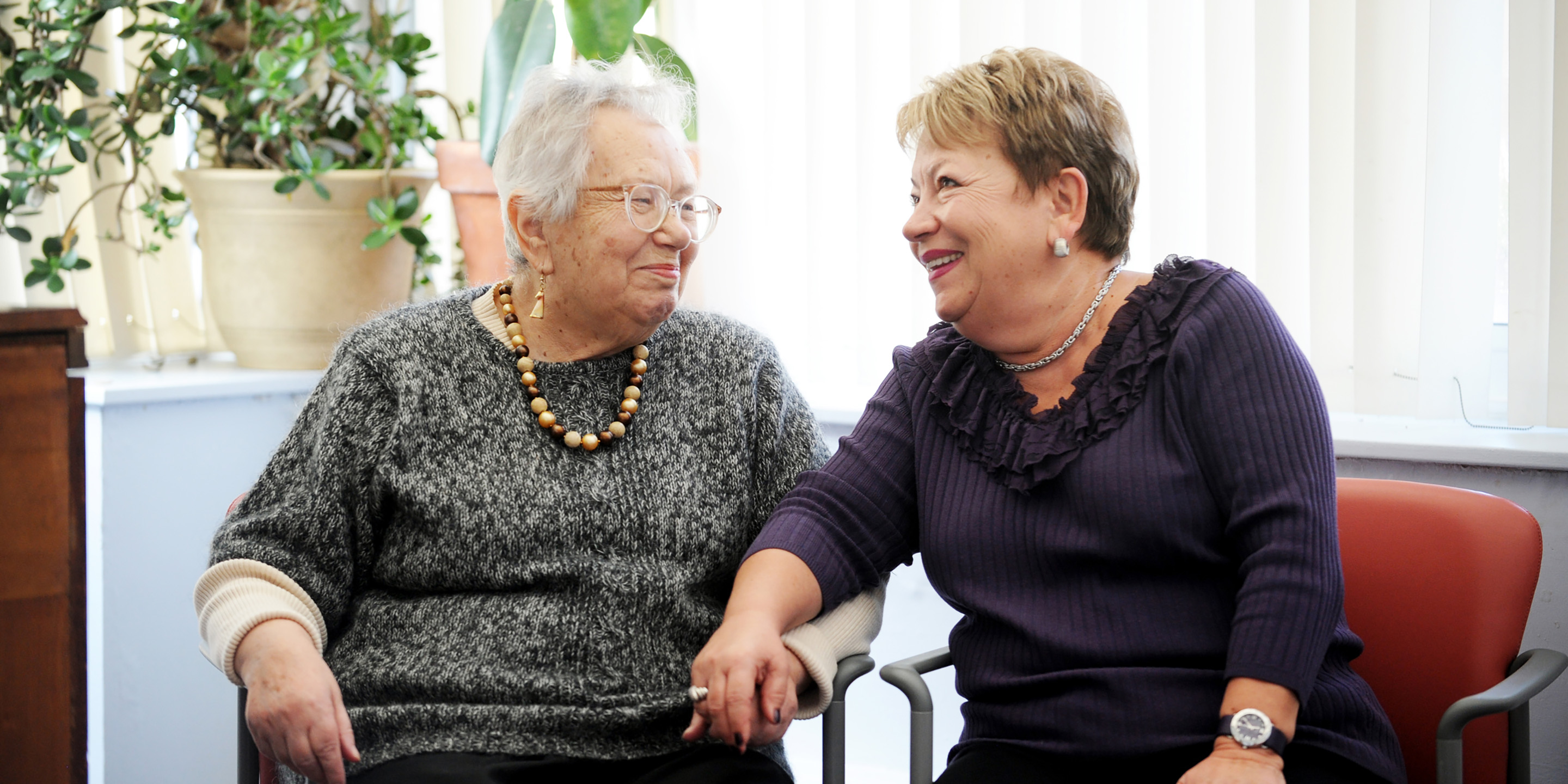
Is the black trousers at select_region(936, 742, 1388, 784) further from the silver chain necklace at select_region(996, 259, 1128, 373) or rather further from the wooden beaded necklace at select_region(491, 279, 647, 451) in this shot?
the wooden beaded necklace at select_region(491, 279, 647, 451)

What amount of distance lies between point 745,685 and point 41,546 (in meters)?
0.94

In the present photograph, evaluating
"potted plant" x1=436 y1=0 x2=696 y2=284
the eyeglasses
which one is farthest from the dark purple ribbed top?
"potted plant" x1=436 y1=0 x2=696 y2=284

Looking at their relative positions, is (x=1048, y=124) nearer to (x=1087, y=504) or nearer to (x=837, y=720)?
(x=1087, y=504)

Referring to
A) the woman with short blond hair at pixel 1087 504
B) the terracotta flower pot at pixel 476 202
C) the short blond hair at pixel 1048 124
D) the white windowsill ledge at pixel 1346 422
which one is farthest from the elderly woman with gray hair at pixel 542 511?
the terracotta flower pot at pixel 476 202

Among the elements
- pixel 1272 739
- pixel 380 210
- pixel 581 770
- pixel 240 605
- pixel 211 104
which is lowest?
pixel 581 770

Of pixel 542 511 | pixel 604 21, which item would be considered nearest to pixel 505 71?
pixel 604 21

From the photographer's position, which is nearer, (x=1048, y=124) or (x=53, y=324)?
(x=1048, y=124)

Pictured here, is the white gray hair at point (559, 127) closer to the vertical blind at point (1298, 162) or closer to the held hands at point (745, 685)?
the vertical blind at point (1298, 162)

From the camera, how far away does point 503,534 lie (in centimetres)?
146

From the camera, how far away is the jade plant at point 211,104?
2312 millimetres

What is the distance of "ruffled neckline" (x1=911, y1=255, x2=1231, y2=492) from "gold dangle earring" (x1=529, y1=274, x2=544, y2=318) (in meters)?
0.55

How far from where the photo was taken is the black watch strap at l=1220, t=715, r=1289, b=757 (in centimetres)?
118

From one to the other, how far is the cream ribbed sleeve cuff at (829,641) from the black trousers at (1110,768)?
0.18m

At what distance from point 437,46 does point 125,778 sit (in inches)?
70.5
